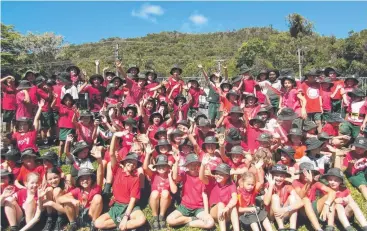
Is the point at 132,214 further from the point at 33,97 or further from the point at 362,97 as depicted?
the point at 362,97

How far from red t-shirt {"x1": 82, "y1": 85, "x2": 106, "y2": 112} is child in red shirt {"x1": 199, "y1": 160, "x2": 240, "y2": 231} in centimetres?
507

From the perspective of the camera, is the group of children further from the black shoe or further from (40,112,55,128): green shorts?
(40,112,55,128): green shorts

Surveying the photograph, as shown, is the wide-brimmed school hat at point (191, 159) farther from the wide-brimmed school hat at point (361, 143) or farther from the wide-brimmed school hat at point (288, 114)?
the wide-brimmed school hat at point (361, 143)

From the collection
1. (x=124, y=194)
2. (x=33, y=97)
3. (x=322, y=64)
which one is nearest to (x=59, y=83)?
(x=33, y=97)

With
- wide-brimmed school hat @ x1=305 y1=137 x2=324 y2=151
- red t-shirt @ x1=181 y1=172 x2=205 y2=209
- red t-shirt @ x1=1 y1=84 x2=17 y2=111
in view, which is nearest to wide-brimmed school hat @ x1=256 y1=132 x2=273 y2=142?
wide-brimmed school hat @ x1=305 y1=137 x2=324 y2=151

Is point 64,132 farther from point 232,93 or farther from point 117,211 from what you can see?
point 232,93

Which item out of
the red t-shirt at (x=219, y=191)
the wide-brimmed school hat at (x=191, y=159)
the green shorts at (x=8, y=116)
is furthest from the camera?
the green shorts at (x=8, y=116)

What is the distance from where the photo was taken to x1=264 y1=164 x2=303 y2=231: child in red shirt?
645cm

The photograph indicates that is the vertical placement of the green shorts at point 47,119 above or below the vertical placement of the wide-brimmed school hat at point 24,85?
below

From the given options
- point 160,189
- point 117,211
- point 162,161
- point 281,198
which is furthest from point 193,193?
point 281,198

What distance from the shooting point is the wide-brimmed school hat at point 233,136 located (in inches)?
324

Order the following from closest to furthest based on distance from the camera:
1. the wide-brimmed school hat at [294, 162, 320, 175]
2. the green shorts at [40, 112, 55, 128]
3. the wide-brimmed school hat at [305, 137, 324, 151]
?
the wide-brimmed school hat at [294, 162, 320, 175], the wide-brimmed school hat at [305, 137, 324, 151], the green shorts at [40, 112, 55, 128]

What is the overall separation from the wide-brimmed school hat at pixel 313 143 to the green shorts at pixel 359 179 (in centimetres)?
114

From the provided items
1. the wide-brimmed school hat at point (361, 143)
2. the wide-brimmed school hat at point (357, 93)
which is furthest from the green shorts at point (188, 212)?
the wide-brimmed school hat at point (357, 93)
